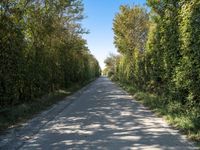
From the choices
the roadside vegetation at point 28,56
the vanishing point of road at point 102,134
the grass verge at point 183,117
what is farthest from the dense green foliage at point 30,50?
the grass verge at point 183,117

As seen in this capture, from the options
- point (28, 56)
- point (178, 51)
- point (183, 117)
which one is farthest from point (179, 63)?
point (28, 56)

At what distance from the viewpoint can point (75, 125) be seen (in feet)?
36.9

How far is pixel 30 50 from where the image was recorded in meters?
18.8

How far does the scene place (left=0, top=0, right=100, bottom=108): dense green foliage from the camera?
13.5 metres

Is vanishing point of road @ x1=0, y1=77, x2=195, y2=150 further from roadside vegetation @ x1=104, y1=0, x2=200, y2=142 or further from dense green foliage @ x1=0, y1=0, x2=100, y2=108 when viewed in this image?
dense green foliage @ x1=0, y1=0, x2=100, y2=108

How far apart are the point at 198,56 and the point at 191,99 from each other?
66.3 inches

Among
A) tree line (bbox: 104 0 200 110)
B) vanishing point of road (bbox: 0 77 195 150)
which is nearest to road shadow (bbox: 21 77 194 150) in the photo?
vanishing point of road (bbox: 0 77 195 150)

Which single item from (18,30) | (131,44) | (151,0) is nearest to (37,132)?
(18,30)

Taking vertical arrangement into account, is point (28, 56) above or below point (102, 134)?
above

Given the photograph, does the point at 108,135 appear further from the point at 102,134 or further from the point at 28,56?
the point at 28,56

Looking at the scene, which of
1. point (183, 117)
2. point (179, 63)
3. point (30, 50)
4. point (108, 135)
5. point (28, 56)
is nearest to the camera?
point (108, 135)

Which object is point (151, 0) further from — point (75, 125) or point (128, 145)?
point (128, 145)

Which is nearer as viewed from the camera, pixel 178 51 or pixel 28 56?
pixel 178 51

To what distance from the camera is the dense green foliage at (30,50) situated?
13531 mm
